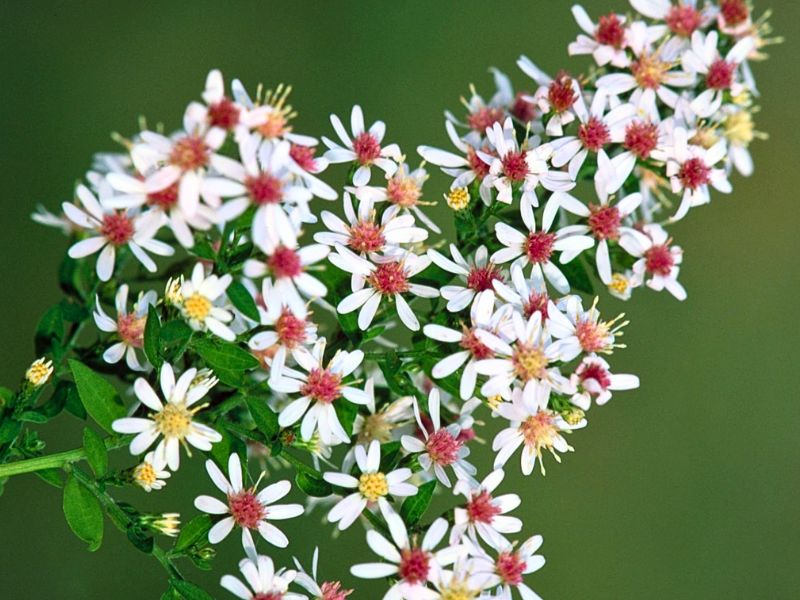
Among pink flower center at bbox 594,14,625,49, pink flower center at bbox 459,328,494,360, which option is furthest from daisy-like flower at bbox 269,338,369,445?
pink flower center at bbox 594,14,625,49

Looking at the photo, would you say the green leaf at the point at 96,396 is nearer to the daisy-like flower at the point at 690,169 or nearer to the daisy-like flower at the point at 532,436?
the daisy-like flower at the point at 532,436

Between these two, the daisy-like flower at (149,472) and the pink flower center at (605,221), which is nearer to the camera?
the daisy-like flower at (149,472)

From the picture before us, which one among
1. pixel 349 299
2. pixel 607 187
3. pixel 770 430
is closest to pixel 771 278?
pixel 770 430

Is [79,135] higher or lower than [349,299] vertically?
higher

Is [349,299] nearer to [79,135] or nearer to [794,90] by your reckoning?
[79,135]

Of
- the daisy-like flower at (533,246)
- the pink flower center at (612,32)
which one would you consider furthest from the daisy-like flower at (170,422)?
the pink flower center at (612,32)

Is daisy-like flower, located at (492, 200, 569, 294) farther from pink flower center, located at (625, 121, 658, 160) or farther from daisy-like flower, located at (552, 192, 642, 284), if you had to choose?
pink flower center, located at (625, 121, 658, 160)
